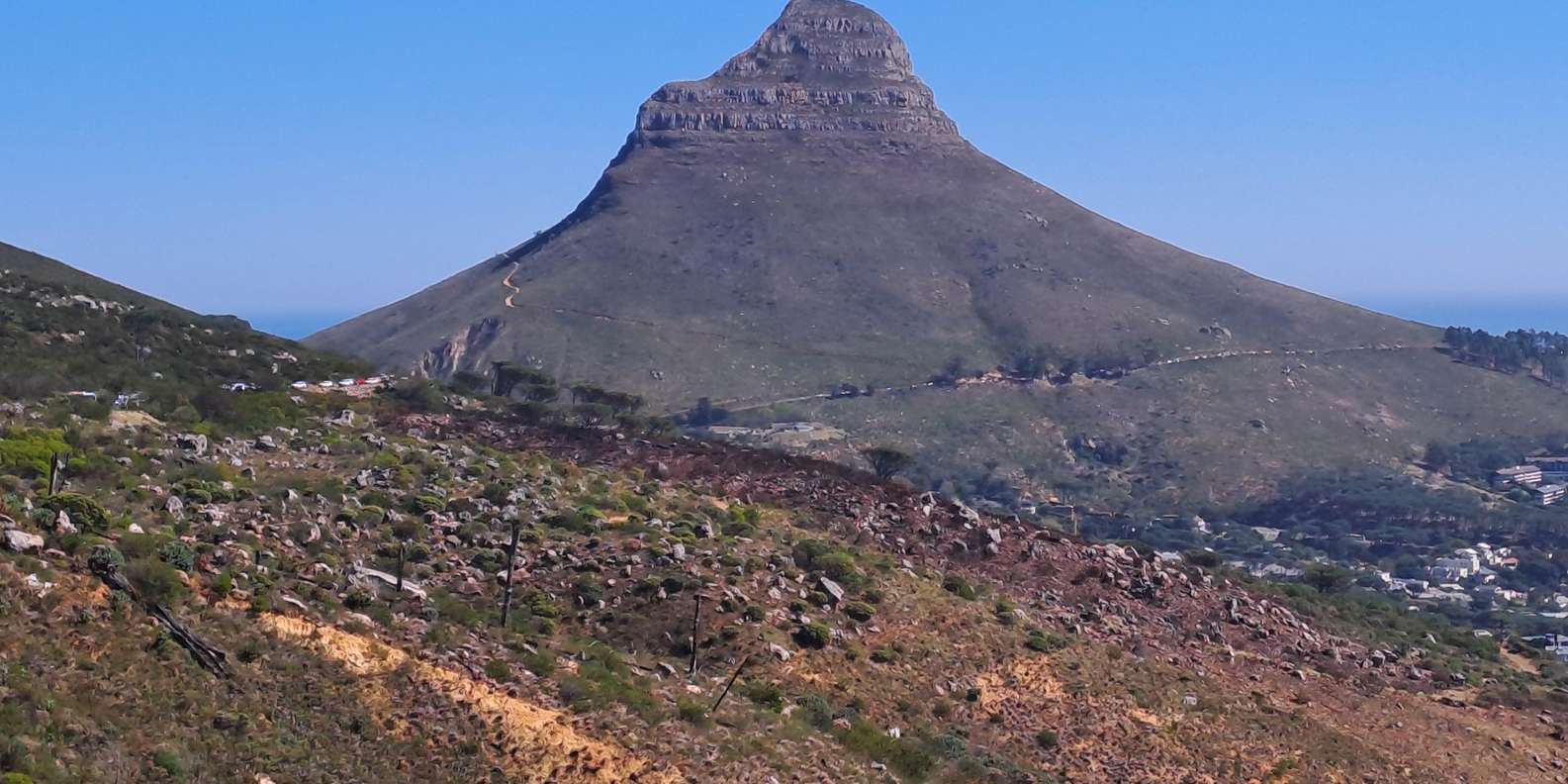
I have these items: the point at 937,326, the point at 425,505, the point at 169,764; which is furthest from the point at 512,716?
the point at 937,326

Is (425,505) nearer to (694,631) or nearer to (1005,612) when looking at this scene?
(694,631)

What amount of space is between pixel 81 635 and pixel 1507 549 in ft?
318

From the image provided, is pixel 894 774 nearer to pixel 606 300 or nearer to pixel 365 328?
pixel 606 300

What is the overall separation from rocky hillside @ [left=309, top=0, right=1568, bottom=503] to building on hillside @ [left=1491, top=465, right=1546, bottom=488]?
7.09 m

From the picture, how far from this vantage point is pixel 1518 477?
12194 centimetres

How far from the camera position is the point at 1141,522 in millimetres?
101312

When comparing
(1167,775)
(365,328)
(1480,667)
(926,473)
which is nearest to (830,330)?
(926,473)

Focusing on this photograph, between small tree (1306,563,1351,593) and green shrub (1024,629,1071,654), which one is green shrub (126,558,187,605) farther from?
small tree (1306,563,1351,593)

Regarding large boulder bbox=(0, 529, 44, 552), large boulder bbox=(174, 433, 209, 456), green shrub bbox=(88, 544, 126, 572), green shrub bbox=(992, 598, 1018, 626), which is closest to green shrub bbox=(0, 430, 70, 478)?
large boulder bbox=(174, 433, 209, 456)

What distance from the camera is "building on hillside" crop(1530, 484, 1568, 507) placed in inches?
4626

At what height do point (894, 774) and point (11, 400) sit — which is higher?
point (11, 400)

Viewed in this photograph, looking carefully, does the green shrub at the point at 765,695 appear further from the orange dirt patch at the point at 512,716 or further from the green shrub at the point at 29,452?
the green shrub at the point at 29,452

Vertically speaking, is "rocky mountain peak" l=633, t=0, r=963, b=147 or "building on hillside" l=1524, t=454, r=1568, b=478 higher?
"rocky mountain peak" l=633, t=0, r=963, b=147

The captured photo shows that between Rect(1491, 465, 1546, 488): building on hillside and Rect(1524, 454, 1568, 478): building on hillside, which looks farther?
Rect(1524, 454, 1568, 478): building on hillside
